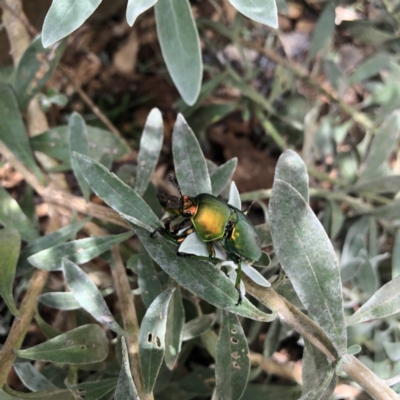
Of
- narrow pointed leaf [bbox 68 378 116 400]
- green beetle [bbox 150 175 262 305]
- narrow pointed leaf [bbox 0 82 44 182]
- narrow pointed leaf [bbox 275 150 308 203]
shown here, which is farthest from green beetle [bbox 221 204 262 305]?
narrow pointed leaf [bbox 0 82 44 182]

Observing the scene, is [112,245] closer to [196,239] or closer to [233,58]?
[196,239]

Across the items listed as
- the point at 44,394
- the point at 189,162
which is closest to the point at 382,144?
the point at 189,162

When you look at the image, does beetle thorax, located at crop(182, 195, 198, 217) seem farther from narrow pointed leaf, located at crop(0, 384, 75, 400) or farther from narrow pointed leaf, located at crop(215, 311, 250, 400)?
narrow pointed leaf, located at crop(0, 384, 75, 400)

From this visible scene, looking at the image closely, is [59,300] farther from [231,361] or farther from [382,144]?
[382,144]

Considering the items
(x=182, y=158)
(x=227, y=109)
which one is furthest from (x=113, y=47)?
(x=182, y=158)

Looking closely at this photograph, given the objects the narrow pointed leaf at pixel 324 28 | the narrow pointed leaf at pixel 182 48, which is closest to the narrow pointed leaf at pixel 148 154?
the narrow pointed leaf at pixel 182 48

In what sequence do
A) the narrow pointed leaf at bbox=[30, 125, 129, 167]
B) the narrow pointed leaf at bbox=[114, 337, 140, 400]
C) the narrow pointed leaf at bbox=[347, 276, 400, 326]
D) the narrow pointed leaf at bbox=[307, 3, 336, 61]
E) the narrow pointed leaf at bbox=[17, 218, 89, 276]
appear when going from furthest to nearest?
the narrow pointed leaf at bbox=[307, 3, 336, 61] → the narrow pointed leaf at bbox=[30, 125, 129, 167] → the narrow pointed leaf at bbox=[17, 218, 89, 276] → the narrow pointed leaf at bbox=[347, 276, 400, 326] → the narrow pointed leaf at bbox=[114, 337, 140, 400]
